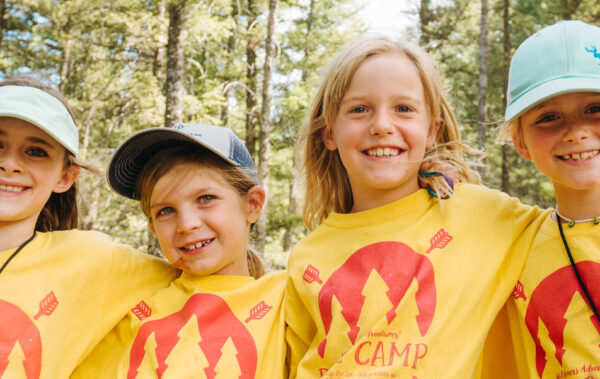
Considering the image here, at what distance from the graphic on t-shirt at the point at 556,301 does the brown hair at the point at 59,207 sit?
220 centimetres

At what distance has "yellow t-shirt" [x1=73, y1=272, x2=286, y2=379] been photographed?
2.06m

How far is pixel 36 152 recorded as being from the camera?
2.24 meters

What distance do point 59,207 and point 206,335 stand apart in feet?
3.74

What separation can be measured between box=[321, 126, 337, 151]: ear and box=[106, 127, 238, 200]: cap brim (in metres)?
0.51

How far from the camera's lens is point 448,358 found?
1855 millimetres

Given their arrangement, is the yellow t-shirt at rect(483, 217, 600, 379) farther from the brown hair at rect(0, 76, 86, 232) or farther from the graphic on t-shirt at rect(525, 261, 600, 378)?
the brown hair at rect(0, 76, 86, 232)

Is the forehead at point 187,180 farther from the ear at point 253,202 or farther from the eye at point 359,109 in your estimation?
the eye at point 359,109

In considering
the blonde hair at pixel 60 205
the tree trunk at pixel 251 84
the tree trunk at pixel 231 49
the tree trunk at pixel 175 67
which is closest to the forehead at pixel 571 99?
the blonde hair at pixel 60 205

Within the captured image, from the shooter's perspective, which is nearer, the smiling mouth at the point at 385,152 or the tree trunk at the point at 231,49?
the smiling mouth at the point at 385,152

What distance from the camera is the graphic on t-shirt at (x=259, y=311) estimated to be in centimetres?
220

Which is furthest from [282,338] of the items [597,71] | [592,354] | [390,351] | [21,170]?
[597,71]

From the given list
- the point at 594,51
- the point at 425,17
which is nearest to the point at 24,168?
the point at 594,51

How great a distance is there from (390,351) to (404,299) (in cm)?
21

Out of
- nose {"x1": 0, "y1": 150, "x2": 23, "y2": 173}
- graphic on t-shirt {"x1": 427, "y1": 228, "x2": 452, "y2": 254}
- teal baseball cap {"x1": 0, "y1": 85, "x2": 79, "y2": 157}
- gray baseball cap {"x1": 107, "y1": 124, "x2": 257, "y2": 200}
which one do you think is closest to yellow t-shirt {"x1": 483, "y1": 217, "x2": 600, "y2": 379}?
graphic on t-shirt {"x1": 427, "y1": 228, "x2": 452, "y2": 254}
